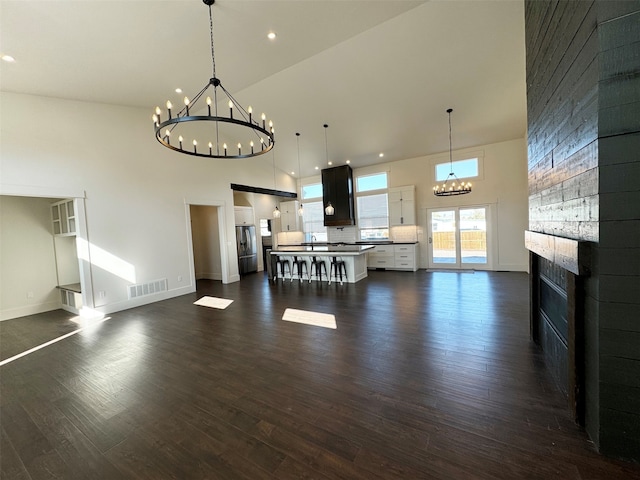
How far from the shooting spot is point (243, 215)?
29.5ft

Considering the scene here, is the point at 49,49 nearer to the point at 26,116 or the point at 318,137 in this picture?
the point at 26,116

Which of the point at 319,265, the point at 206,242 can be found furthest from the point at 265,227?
the point at 319,265

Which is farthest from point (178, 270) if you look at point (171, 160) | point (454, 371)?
point (454, 371)

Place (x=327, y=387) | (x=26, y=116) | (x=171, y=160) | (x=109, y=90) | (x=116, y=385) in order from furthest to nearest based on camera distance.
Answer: (x=171, y=160) → (x=109, y=90) → (x=26, y=116) → (x=116, y=385) → (x=327, y=387)

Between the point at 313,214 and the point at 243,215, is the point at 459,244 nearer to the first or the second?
the point at 313,214

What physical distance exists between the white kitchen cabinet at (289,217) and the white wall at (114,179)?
3852 mm

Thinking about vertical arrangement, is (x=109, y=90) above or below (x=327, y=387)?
above

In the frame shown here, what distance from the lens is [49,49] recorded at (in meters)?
3.37

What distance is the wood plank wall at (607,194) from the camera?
1339 mm

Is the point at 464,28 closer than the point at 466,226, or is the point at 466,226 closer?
the point at 464,28

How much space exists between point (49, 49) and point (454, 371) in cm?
623

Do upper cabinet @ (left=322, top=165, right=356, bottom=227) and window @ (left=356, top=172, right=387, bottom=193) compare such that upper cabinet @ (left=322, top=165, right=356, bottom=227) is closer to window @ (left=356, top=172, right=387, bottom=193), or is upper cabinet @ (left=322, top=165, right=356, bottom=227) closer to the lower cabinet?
window @ (left=356, top=172, right=387, bottom=193)

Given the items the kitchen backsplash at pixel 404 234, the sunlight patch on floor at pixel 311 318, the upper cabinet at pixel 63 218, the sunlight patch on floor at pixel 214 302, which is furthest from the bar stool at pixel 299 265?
the upper cabinet at pixel 63 218

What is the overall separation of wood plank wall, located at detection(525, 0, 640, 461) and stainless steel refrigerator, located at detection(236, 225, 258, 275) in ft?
26.8
